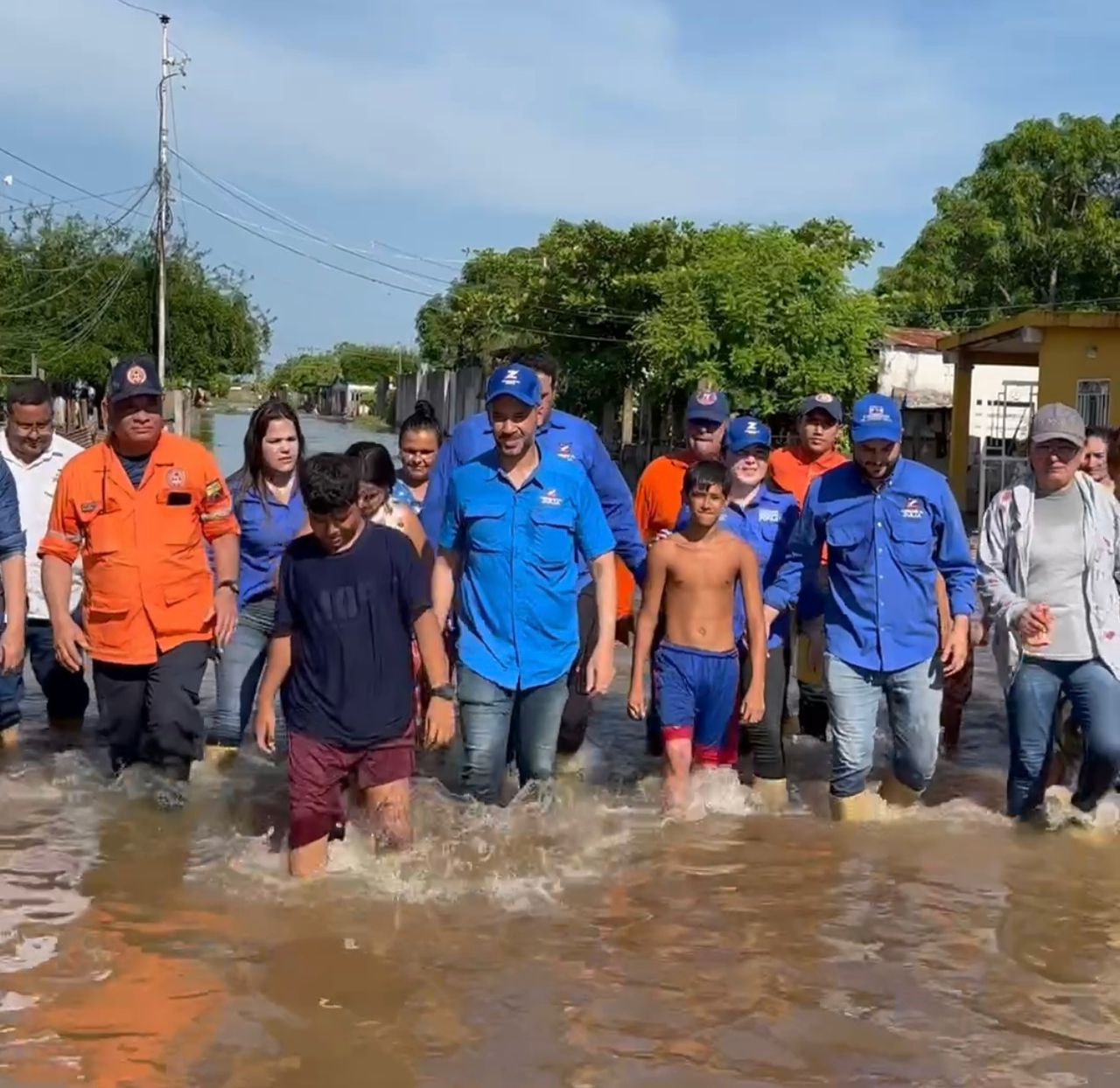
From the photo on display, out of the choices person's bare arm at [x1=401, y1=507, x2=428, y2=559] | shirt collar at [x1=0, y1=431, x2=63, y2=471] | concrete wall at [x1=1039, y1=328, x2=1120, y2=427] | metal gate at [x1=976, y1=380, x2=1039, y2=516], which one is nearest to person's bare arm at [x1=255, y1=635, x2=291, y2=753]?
person's bare arm at [x1=401, y1=507, x2=428, y2=559]

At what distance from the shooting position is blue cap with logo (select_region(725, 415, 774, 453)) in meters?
7.27

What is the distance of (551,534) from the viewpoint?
231 inches

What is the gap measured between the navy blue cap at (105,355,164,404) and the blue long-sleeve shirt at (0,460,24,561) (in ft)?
2.21

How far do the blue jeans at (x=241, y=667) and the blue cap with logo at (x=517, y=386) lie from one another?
1703mm

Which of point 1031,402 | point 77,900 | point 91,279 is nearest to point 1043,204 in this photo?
point 1031,402

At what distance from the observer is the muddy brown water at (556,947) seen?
414 cm

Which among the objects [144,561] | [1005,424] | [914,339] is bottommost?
[144,561]

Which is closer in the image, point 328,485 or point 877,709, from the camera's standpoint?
point 328,485

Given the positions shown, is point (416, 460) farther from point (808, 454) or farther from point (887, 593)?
point (887, 593)

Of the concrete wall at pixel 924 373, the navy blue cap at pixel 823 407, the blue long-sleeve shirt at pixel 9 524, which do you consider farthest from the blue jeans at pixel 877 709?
the concrete wall at pixel 924 373

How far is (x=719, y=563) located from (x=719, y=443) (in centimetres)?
101

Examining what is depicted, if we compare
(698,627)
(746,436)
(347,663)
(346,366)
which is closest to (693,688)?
(698,627)

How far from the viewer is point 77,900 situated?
17.9 feet

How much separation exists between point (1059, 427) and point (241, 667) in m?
3.66
